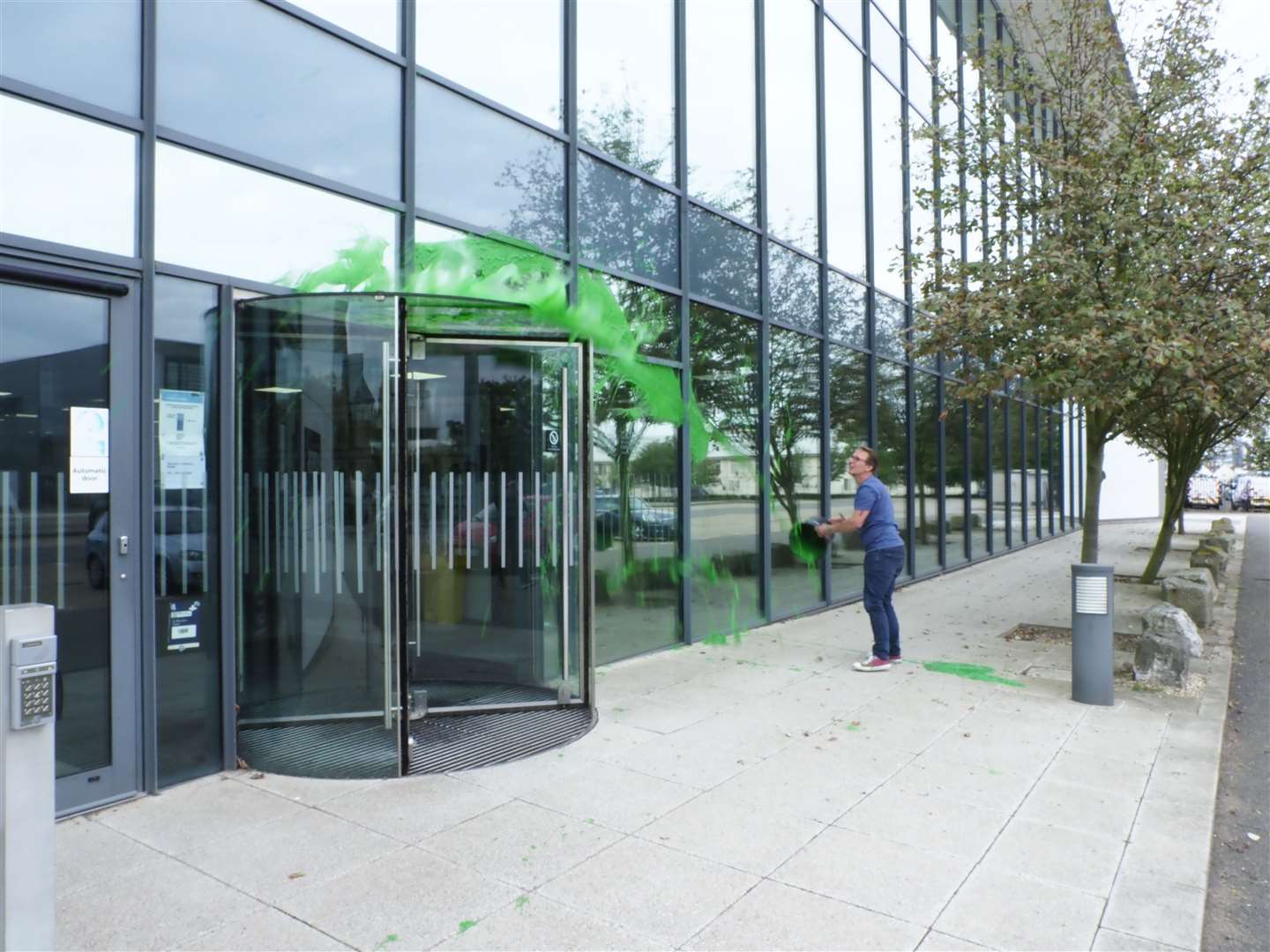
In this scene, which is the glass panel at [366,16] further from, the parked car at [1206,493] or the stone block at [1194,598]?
the parked car at [1206,493]

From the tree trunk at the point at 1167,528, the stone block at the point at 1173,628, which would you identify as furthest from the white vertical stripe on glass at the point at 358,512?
the tree trunk at the point at 1167,528

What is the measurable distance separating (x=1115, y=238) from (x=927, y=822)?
6.69 meters

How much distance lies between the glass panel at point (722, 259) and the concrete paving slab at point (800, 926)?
6.55 m

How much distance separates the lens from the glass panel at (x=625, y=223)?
25.7ft

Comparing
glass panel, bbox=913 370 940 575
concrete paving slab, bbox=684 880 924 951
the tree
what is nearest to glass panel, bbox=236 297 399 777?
concrete paving slab, bbox=684 880 924 951

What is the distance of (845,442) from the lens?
11.9 metres

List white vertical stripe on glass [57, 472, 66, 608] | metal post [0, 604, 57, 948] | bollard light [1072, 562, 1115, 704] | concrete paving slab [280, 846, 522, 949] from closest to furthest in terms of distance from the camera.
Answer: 1. metal post [0, 604, 57, 948]
2. concrete paving slab [280, 846, 522, 949]
3. white vertical stripe on glass [57, 472, 66, 608]
4. bollard light [1072, 562, 1115, 704]

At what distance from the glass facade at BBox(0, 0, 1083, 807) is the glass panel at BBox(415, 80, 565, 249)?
0.02m

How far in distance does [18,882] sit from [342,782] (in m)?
2.60

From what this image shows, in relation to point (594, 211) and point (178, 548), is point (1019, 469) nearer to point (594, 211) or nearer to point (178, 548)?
point (594, 211)

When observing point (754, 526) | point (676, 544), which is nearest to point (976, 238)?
point (754, 526)

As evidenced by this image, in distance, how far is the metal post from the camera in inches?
93.7

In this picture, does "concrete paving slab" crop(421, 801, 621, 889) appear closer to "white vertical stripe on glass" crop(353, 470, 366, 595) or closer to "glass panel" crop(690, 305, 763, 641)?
"white vertical stripe on glass" crop(353, 470, 366, 595)

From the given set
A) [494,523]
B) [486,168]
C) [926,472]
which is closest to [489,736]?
[494,523]
